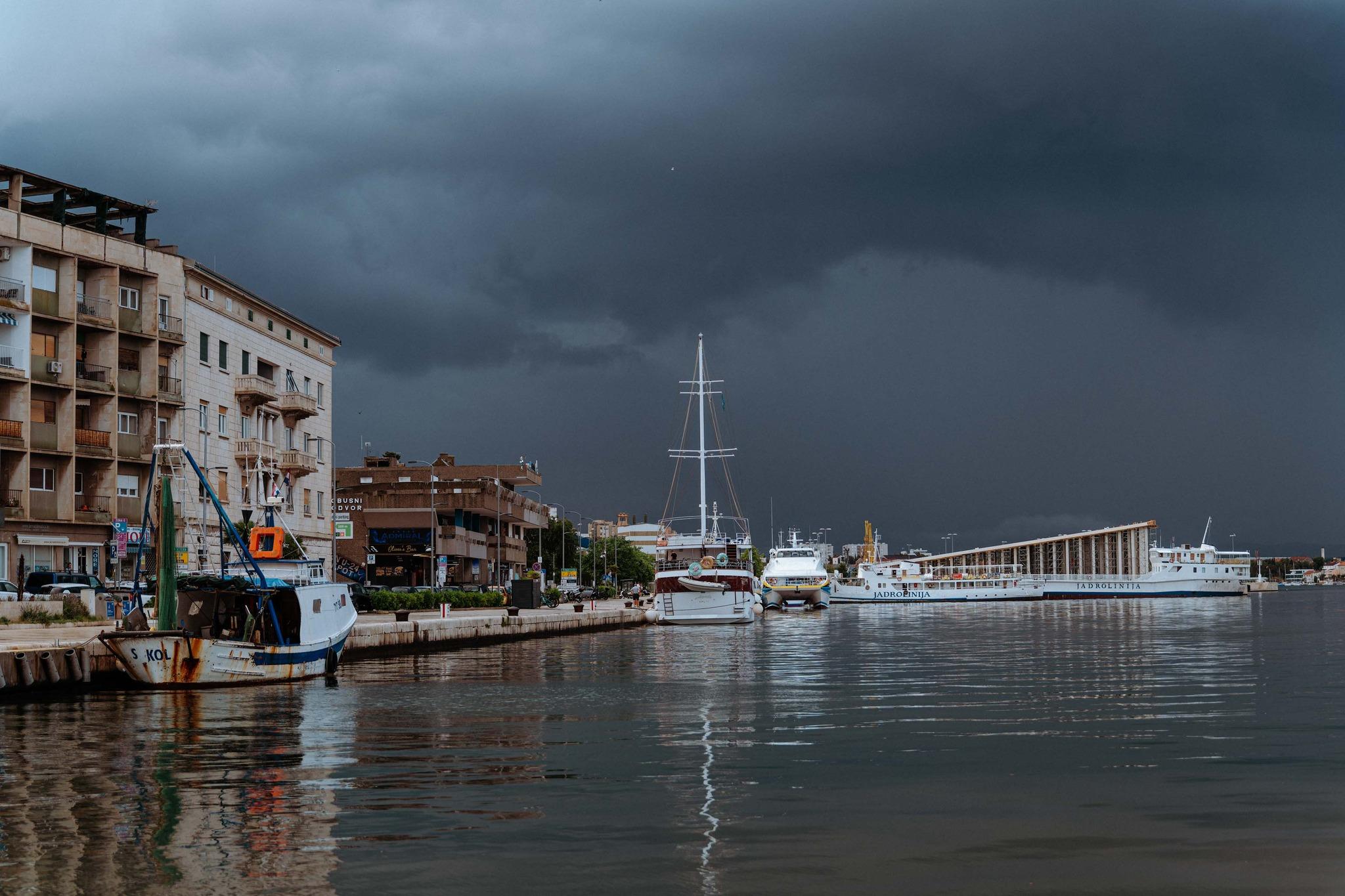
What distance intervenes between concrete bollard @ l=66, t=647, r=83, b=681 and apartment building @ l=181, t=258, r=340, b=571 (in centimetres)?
3039

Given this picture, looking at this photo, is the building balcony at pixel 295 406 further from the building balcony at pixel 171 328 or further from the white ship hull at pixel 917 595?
the white ship hull at pixel 917 595

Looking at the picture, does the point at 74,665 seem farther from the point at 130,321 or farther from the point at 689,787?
the point at 130,321

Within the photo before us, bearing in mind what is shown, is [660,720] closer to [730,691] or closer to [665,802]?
[730,691]

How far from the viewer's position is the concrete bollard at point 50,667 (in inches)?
1078

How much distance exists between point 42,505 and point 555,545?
109 m

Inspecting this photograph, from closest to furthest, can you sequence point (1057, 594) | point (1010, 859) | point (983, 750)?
point (1010, 859) < point (983, 750) < point (1057, 594)

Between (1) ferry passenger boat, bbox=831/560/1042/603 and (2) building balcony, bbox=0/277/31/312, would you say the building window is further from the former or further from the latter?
(1) ferry passenger boat, bbox=831/560/1042/603

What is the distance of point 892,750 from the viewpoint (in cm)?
1823

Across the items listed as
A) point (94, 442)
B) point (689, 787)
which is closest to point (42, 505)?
point (94, 442)

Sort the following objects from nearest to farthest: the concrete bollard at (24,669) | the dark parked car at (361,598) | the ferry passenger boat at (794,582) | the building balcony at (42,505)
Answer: the concrete bollard at (24,669) → the building balcony at (42,505) → the dark parked car at (361,598) → the ferry passenger boat at (794,582)

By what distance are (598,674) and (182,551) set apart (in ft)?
35.0

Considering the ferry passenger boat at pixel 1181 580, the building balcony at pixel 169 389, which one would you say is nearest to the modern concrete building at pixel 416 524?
the building balcony at pixel 169 389

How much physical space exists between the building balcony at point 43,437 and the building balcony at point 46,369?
1891 mm

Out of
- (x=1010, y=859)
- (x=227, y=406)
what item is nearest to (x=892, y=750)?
(x=1010, y=859)
